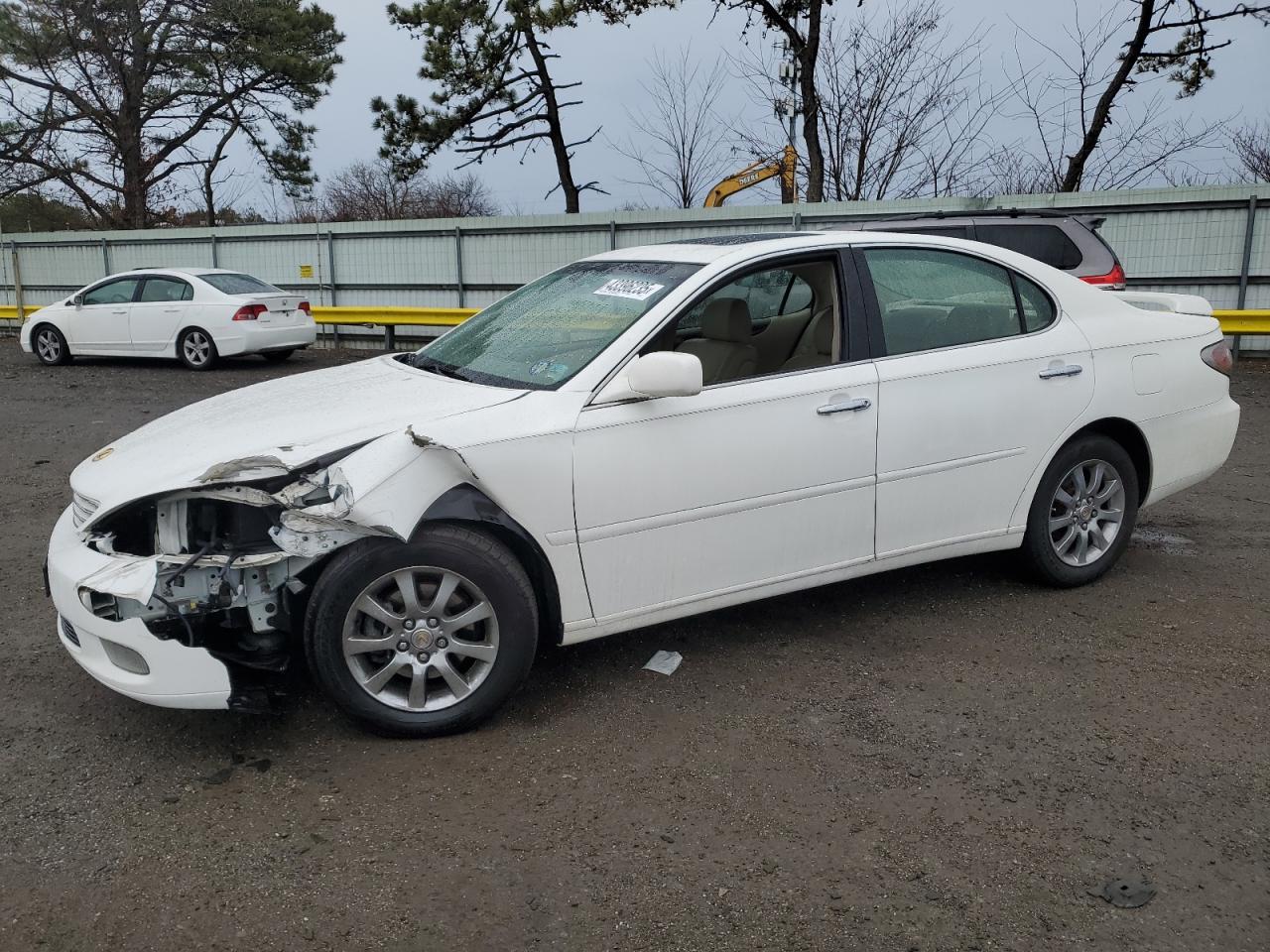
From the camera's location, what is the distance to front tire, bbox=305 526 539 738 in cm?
327

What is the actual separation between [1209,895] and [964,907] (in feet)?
2.05

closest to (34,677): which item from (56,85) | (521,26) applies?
(521,26)

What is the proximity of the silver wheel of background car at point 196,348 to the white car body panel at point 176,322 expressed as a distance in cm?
12

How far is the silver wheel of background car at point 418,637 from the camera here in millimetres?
3322

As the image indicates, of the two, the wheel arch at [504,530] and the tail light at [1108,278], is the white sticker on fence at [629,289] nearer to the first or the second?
the wheel arch at [504,530]

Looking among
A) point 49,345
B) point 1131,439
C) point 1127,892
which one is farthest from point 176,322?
point 1127,892

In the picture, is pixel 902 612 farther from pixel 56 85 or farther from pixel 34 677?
pixel 56 85

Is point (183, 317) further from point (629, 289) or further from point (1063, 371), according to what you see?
point (1063, 371)

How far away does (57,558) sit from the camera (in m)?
3.45

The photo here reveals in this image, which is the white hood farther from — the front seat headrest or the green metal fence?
the green metal fence

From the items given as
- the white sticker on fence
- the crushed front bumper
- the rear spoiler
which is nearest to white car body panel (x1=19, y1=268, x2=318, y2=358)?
the white sticker on fence

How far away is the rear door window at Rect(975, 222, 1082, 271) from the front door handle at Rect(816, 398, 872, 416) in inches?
217

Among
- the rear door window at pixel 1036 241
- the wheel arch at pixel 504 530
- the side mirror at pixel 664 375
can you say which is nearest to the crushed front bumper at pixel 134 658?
the wheel arch at pixel 504 530

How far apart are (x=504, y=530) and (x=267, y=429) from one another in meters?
0.88
